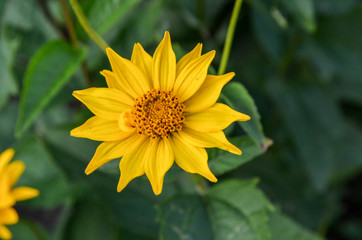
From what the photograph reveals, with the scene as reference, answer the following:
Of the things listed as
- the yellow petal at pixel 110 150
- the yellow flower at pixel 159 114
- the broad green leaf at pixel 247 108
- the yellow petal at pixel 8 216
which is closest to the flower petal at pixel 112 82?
the yellow flower at pixel 159 114

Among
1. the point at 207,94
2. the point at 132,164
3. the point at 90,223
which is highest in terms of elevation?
the point at 207,94

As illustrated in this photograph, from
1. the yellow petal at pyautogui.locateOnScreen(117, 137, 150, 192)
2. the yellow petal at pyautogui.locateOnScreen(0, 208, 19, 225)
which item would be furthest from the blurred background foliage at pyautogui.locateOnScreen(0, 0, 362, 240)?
the yellow petal at pyautogui.locateOnScreen(0, 208, 19, 225)

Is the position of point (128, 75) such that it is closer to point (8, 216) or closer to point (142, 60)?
point (142, 60)

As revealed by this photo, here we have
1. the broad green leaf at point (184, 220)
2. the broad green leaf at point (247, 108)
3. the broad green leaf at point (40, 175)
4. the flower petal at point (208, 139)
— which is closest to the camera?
the flower petal at point (208, 139)

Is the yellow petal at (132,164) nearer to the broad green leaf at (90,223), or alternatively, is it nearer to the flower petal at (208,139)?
the flower petal at (208,139)

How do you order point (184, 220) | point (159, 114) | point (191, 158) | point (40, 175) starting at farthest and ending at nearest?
point (40, 175), point (184, 220), point (159, 114), point (191, 158)

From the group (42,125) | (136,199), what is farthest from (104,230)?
(42,125)

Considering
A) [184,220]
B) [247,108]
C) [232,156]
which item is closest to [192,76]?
[247,108]

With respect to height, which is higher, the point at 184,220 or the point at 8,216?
the point at 8,216
